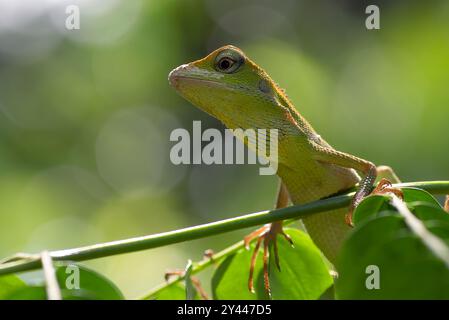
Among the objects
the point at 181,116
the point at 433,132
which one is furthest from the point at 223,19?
the point at 433,132

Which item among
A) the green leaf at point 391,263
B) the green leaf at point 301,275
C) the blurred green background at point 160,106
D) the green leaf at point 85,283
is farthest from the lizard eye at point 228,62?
the blurred green background at point 160,106

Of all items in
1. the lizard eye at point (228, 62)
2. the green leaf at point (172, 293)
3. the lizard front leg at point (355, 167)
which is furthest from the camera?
the lizard eye at point (228, 62)

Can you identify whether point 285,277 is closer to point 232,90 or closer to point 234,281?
point 234,281

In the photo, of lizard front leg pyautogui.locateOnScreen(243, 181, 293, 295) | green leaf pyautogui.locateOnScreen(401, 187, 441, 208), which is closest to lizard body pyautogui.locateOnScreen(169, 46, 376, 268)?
lizard front leg pyautogui.locateOnScreen(243, 181, 293, 295)

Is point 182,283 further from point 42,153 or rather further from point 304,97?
point 42,153

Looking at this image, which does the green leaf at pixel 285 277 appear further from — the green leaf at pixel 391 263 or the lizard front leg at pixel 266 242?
the green leaf at pixel 391 263

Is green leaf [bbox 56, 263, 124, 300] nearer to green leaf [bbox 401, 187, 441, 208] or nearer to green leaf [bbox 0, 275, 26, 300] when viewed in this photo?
green leaf [bbox 0, 275, 26, 300]
